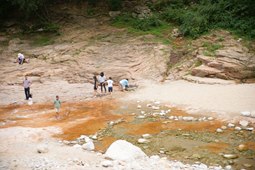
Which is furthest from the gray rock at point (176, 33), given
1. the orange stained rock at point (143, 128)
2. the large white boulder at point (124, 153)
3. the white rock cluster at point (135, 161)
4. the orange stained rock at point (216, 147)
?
the large white boulder at point (124, 153)

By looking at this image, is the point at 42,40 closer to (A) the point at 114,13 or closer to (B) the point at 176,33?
(A) the point at 114,13

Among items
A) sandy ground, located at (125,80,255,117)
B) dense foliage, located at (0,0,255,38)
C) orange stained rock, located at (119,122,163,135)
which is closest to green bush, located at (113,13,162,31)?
dense foliage, located at (0,0,255,38)

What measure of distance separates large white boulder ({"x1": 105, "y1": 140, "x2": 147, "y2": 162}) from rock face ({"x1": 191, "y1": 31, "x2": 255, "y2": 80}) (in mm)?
11309

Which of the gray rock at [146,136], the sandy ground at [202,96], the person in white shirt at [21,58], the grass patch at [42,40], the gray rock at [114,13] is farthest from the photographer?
the gray rock at [114,13]

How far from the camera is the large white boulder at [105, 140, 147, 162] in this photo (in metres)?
10.4

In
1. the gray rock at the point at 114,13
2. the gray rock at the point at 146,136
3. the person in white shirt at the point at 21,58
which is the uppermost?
the gray rock at the point at 114,13

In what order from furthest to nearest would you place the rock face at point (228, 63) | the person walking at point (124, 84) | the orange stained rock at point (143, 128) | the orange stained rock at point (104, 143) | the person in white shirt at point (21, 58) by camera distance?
the person in white shirt at point (21, 58) < the person walking at point (124, 84) < the rock face at point (228, 63) < the orange stained rock at point (143, 128) < the orange stained rock at point (104, 143)

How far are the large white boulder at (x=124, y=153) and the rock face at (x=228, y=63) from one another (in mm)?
11309

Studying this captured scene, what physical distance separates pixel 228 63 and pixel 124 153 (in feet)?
41.3

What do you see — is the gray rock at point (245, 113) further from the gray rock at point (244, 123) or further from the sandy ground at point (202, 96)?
the gray rock at point (244, 123)

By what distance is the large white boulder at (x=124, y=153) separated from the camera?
10.4 metres

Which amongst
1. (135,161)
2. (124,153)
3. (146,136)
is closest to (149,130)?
(146,136)

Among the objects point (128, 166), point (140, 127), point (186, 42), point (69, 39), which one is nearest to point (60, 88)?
point (69, 39)

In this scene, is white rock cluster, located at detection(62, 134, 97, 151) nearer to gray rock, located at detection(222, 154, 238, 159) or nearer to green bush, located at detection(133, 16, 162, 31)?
gray rock, located at detection(222, 154, 238, 159)
